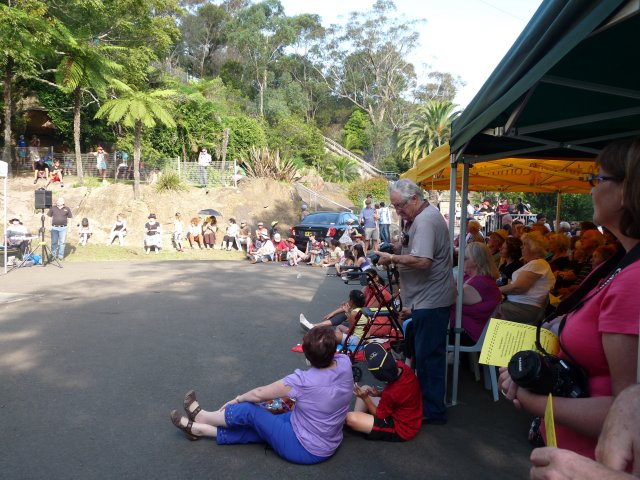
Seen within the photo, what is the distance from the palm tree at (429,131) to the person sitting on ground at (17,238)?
→ 41.2 metres

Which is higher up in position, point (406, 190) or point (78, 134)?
point (78, 134)

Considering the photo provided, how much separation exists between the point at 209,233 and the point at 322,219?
193 inches

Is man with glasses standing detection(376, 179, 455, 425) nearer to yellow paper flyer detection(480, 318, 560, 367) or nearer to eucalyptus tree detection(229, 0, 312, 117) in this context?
yellow paper flyer detection(480, 318, 560, 367)

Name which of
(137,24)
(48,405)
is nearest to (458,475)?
(48,405)

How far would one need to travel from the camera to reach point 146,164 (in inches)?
1131

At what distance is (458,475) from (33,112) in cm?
3596

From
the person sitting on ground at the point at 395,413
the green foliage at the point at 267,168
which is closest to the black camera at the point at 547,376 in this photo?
the person sitting on ground at the point at 395,413

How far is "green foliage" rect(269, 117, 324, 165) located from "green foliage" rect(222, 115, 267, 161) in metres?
4.40

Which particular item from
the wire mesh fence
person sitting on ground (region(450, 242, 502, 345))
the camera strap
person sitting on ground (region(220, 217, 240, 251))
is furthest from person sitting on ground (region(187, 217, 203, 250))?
the camera strap

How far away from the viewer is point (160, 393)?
530 cm

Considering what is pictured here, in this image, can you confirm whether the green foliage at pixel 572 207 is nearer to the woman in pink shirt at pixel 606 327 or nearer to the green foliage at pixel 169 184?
the green foliage at pixel 169 184

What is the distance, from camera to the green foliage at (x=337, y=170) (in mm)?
44594

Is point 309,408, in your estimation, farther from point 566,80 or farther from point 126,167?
point 126,167

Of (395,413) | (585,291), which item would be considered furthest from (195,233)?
(585,291)
